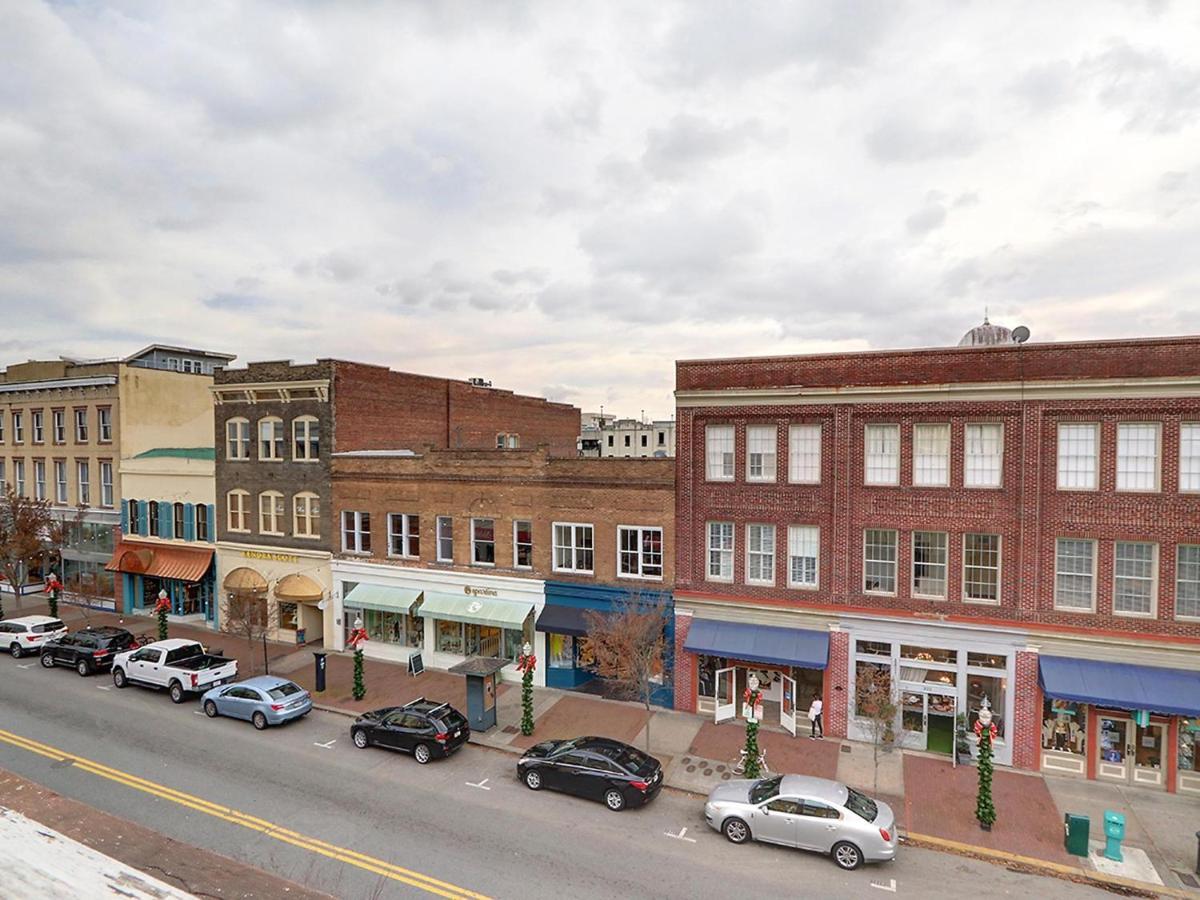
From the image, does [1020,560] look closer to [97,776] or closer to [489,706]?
[489,706]

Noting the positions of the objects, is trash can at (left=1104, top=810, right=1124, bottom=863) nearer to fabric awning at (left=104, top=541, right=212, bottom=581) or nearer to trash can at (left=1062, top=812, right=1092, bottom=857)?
trash can at (left=1062, top=812, right=1092, bottom=857)

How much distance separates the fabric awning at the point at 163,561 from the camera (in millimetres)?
34281

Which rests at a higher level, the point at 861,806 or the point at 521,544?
the point at 521,544

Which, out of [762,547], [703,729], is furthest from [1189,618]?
[703,729]

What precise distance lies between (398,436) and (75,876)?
29271 millimetres

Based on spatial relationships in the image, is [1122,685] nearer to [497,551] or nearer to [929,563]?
[929,563]

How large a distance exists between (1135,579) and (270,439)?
112 feet

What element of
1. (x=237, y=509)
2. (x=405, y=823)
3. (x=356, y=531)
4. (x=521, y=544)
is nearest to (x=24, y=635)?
(x=237, y=509)

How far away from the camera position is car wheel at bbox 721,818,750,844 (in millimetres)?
15273

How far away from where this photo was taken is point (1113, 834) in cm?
1460

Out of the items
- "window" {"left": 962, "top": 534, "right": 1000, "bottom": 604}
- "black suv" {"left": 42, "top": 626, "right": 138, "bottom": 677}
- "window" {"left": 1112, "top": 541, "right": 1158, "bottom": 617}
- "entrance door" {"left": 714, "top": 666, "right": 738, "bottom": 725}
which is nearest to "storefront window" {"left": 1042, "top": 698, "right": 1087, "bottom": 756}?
"window" {"left": 1112, "top": 541, "right": 1158, "bottom": 617}

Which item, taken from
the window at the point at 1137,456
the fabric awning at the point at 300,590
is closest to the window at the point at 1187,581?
the window at the point at 1137,456

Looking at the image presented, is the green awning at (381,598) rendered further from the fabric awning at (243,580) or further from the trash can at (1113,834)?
the trash can at (1113,834)

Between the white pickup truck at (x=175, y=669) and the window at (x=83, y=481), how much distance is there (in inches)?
740
